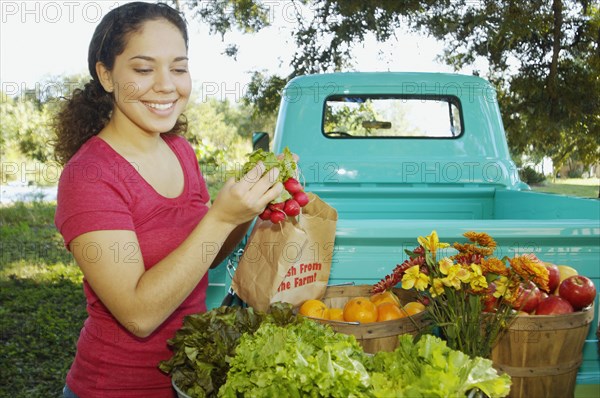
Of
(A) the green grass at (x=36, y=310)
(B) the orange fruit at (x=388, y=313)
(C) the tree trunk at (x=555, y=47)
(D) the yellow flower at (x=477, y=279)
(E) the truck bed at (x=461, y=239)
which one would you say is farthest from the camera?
(C) the tree trunk at (x=555, y=47)

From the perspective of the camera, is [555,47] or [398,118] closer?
[398,118]

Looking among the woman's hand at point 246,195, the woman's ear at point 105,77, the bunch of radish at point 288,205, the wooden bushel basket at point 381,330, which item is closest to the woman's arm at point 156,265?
the woman's hand at point 246,195

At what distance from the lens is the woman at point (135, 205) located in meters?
1.45

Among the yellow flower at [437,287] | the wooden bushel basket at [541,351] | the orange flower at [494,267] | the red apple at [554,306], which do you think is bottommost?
the wooden bushel basket at [541,351]

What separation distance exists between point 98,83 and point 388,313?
112cm

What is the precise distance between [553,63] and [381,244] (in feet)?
26.3

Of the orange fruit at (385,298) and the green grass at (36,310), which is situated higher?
the orange fruit at (385,298)

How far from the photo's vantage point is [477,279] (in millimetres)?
1553

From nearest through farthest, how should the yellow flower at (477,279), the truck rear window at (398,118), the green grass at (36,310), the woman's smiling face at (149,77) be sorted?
the yellow flower at (477,279) < the woman's smiling face at (149,77) < the truck rear window at (398,118) < the green grass at (36,310)

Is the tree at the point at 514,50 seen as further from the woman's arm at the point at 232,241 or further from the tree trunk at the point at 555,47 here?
the woman's arm at the point at 232,241

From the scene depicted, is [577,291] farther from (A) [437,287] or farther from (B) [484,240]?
(A) [437,287]

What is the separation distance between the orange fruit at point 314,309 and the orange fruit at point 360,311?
0.21 ft

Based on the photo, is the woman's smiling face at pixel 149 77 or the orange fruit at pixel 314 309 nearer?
the woman's smiling face at pixel 149 77

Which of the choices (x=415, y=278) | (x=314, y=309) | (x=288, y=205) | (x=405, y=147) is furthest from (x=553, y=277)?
(x=405, y=147)
